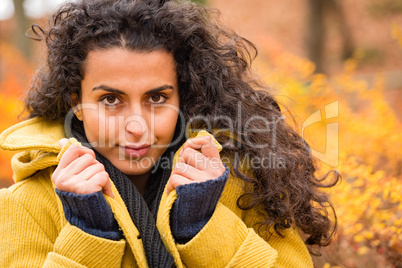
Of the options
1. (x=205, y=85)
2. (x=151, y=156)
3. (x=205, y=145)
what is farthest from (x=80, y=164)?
(x=205, y=85)

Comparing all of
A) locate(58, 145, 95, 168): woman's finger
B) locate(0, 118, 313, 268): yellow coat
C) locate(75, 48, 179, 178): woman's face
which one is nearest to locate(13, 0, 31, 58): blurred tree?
locate(0, 118, 313, 268): yellow coat

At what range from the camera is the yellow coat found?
1.98 metres

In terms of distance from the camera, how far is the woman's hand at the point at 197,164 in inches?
82.4

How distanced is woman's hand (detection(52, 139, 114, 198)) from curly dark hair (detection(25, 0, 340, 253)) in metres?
0.51

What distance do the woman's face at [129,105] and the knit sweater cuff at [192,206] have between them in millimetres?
351

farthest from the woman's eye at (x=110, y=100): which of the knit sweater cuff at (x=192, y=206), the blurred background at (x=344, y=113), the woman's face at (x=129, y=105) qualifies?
the blurred background at (x=344, y=113)

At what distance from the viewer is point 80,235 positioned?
6.37ft

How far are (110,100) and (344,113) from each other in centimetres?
376

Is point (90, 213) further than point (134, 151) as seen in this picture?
No

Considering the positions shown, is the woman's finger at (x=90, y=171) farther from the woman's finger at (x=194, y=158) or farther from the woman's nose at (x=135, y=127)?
the woman's finger at (x=194, y=158)

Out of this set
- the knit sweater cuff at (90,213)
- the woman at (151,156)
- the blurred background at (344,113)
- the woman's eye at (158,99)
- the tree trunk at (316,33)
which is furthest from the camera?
the tree trunk at (316,33)

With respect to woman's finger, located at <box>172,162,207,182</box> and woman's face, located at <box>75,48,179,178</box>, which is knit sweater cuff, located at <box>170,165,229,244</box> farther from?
woman's face, located at <box>75,48,179,178</box>

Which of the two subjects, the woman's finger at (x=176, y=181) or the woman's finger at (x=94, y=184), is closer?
the woman's finger at (x=94, y=184)

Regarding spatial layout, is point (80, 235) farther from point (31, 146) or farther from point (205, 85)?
point (205, 85)
